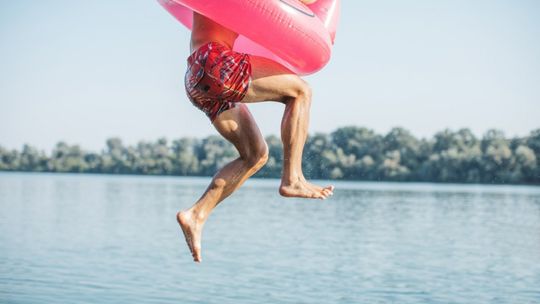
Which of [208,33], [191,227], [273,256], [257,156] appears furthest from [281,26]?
[273,256]

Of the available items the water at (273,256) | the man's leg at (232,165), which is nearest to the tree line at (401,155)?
the water at (273,256)

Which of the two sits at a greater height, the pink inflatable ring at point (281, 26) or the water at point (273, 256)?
the pink inflatable ring at point (281, 26)

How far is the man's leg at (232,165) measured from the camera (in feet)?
16.7

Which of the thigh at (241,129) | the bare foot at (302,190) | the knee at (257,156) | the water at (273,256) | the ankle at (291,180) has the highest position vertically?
the thigh at (241,129)

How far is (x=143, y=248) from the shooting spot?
102ft

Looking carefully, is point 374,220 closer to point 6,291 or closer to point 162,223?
point 162,223

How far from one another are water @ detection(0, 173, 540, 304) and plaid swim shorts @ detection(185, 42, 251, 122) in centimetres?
1682

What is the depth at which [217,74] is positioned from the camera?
4809mm

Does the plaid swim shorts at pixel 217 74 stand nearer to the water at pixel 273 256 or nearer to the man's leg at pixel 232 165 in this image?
the man's leg at pixel 232 165

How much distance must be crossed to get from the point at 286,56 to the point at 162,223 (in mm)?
37006

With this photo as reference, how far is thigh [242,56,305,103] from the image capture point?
4910 mm

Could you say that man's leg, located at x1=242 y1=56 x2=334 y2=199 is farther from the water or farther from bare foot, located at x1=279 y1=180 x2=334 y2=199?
the water

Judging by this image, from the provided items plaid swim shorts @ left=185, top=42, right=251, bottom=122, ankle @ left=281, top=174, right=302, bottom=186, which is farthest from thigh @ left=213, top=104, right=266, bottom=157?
ankle @ left=281, top=174, right=302, bottom=186

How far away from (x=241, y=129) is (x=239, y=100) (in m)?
0.23
